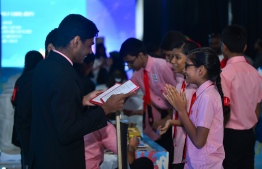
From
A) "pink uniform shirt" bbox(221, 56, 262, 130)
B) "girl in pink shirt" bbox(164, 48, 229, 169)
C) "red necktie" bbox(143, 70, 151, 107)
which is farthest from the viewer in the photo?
"red necktie" bbox(143, 70, 151, 107)

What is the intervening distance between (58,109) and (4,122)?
208cm

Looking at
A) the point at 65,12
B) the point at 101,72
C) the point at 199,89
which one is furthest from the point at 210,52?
the point at 65,12

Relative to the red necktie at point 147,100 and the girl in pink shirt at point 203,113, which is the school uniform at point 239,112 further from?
the red necktie at point 147,100

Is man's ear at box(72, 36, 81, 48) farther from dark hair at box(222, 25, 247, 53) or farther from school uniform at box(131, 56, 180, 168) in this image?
school uniform at box(131, 56, 180, 168)

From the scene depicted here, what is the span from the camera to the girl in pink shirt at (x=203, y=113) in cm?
232

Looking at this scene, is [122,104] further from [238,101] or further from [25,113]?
[238,101]

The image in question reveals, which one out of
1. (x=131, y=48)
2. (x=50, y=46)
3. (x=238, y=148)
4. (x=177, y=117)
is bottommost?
(x=238, y=148)

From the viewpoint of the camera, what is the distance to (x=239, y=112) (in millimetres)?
3150

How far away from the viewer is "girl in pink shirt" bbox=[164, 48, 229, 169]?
2320 mm

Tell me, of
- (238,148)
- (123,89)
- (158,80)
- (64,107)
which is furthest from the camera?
(158,80)

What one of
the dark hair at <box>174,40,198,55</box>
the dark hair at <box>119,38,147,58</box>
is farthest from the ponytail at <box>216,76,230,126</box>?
the dark hair at <box>119,38,147,58</box>

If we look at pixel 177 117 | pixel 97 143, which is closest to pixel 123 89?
pixel 97 143

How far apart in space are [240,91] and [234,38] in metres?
0.36

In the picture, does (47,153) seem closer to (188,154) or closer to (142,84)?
(188,154)
